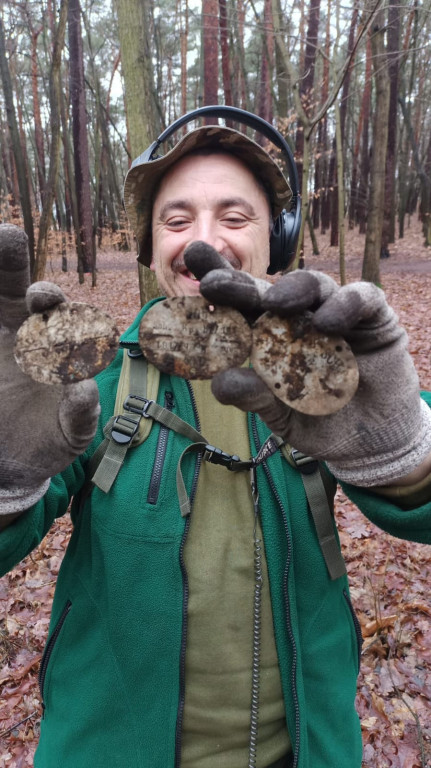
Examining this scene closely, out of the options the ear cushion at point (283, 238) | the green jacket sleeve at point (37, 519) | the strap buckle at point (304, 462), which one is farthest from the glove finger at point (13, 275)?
the ear cushion at point (283, 238)

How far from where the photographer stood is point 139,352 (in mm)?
1478

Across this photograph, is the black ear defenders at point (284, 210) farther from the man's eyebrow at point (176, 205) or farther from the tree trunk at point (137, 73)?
the tree trunk at point (137, 73)

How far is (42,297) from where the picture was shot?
1036 mm

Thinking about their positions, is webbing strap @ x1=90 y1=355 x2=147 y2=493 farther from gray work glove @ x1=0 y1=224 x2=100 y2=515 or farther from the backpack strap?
gray work glove @ x1=0 y1=224 x2=100 y2=515

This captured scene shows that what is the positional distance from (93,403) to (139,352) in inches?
17.3

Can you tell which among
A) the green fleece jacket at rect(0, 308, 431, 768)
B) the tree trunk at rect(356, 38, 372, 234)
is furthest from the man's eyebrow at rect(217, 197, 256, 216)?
the tree trunk at rect(356, 38, 372, 234)

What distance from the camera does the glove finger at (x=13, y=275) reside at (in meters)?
1.01

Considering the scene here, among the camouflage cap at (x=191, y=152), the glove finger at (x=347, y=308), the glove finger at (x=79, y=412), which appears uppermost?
the camouflage cap at (x=191, y=152)

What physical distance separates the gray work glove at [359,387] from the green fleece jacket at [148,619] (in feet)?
0.58

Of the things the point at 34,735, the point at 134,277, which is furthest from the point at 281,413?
the point at 134,277

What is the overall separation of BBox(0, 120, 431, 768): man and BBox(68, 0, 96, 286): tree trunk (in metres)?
13.4

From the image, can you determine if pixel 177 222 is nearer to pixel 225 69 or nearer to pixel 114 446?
pixel 114 446

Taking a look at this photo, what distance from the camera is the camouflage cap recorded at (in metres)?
1.58

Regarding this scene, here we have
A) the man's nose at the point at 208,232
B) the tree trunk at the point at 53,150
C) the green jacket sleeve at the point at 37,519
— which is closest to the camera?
the green jacket sleeve at the point at 37,519
